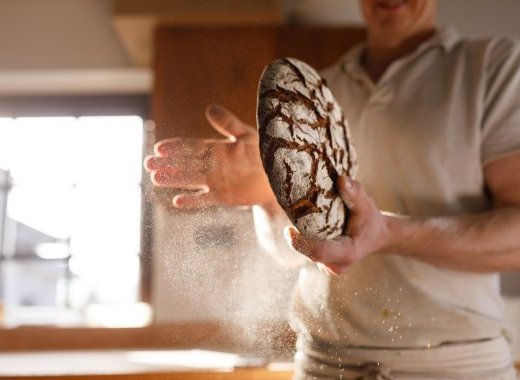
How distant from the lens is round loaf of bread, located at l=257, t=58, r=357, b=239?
0.18 m

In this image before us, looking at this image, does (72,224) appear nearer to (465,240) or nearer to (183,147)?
(183,147)

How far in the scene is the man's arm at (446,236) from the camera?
0.70 ft

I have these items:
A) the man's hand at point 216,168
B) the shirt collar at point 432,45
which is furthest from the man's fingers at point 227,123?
the shirt collar at point 432,45

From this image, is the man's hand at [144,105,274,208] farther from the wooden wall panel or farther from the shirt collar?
the shirt collar

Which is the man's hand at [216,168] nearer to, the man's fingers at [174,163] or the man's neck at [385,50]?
the man's fingers at [174,163]

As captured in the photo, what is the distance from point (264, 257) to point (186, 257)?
37 millimetres

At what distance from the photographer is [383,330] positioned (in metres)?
0.25

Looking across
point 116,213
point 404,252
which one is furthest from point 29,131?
point 404,252

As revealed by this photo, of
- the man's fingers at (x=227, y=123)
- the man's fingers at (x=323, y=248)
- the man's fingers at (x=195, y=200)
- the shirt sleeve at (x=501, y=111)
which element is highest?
the shirt sleeve at (x=501, y=111)

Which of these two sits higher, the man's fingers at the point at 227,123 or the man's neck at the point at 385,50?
the man's neck at the point at 385,50

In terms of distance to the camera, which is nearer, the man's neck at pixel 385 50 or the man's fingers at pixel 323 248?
the man's fingers at pixel 323 248

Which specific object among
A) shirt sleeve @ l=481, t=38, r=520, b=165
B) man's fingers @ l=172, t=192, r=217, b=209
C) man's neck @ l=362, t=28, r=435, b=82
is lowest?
man's fingers @ l=172, t=192, r=217, b=209

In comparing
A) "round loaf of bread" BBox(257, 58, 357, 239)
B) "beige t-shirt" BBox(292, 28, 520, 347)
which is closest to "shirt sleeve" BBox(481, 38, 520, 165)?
"beige t-shirt" BBox(292, 28, 520, 347)

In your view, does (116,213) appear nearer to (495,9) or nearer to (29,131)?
(29,131)
